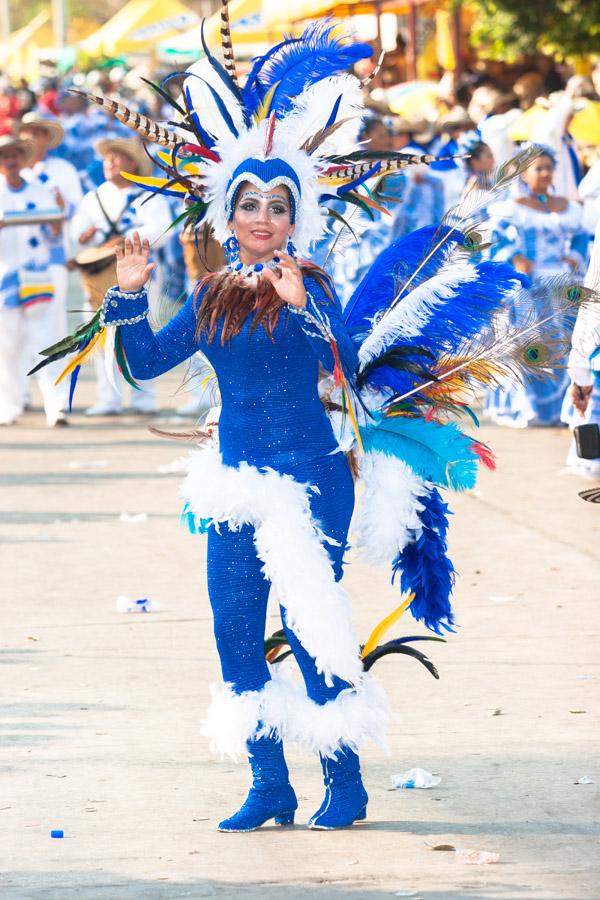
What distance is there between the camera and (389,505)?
456 cm

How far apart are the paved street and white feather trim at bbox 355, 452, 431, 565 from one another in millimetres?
735

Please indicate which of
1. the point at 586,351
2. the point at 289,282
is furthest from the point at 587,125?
the point at 289,282

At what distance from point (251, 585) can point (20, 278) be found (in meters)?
8.09

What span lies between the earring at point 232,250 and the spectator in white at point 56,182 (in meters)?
7.80

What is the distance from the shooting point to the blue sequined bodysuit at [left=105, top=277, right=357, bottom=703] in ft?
14.3

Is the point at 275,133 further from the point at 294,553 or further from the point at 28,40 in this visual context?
the point at 28,40

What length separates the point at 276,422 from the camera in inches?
172

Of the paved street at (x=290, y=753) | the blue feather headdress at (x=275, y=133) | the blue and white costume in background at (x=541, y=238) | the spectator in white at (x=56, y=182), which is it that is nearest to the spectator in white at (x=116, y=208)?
the spectator in white at (x=56, y=182)

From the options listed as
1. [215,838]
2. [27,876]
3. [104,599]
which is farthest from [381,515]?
[104,599]

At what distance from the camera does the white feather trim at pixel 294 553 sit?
4.30 m

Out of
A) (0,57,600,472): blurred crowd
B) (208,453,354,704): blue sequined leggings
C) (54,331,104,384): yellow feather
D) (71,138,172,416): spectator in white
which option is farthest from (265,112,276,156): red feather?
(71,138,172,416): spectator in white

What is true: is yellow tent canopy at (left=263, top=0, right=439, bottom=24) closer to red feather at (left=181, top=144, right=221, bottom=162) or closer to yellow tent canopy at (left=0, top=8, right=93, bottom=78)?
red feather at (left=181, top=144, right=221, bottom=162)

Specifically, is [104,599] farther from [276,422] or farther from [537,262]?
[537,262]

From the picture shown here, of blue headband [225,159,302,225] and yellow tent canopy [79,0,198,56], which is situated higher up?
yellow tent canopy [79,0,198,56]
